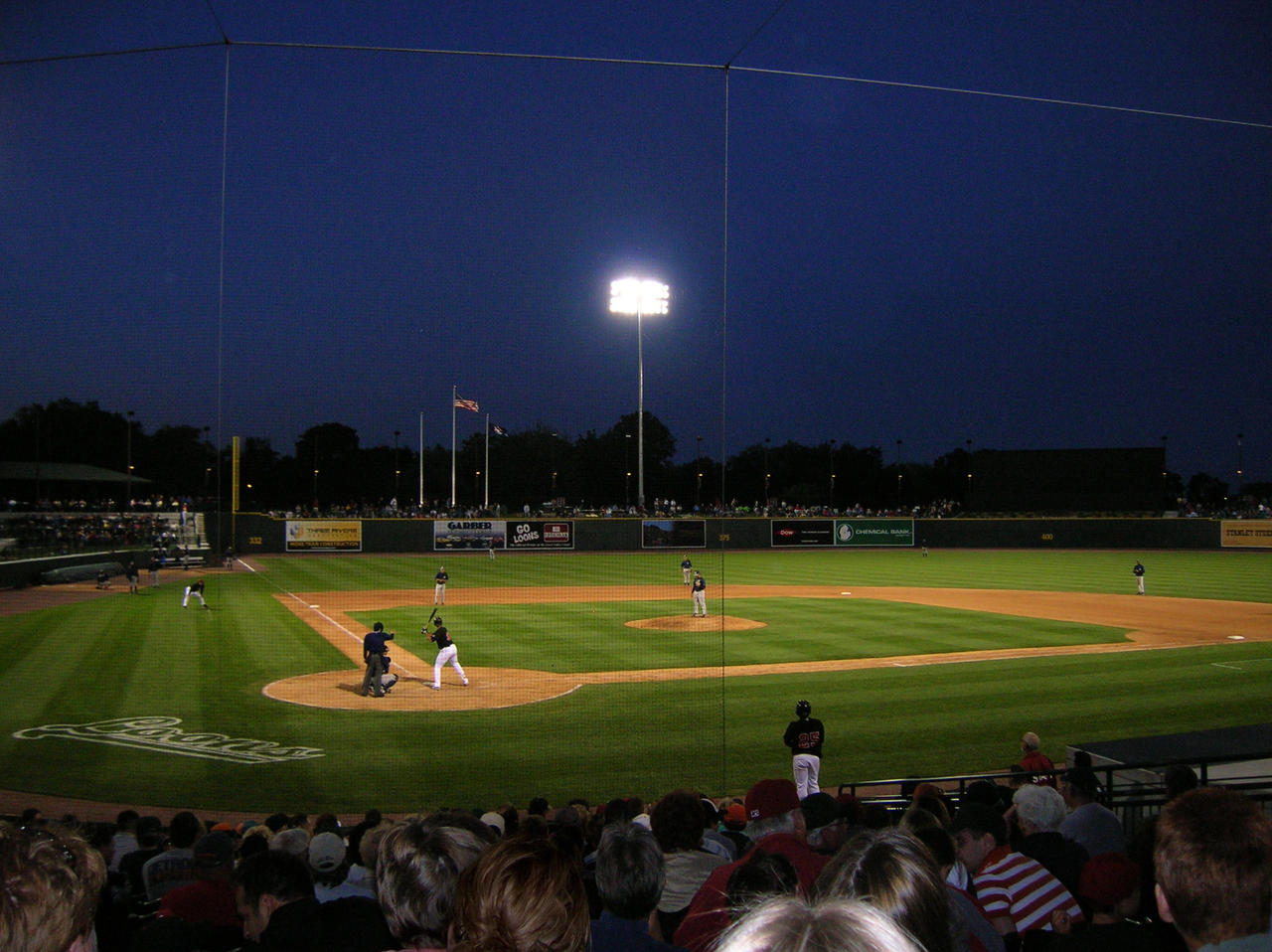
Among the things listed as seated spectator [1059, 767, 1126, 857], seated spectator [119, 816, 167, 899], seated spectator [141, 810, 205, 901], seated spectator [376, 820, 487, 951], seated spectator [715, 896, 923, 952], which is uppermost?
seated spectator [715, 896, 923, 952]

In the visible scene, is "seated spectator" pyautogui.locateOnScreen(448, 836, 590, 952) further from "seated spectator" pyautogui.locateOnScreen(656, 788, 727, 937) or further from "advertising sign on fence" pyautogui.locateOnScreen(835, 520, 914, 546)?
"advertising sign on fence" pyautogui.locateOnScreen(835, 520, 914, 546)

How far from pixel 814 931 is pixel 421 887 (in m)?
1.87

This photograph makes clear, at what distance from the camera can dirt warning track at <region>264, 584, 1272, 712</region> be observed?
50.2 ft

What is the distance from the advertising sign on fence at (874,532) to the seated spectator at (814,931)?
55.4 m

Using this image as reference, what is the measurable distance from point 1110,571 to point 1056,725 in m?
29.9

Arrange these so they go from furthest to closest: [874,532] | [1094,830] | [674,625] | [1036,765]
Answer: [874,532]
[674,625]
[1036,765]
[1094,830]

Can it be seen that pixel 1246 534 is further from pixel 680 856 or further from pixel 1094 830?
pixel 680 856

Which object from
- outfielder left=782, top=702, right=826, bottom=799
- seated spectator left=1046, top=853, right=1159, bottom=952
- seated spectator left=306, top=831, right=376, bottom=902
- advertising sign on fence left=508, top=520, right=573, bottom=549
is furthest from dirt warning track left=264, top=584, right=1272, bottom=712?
advertising sign on fence left=508, top=520, right=573, bottom=549

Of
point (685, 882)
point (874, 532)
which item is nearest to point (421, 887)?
point (685, 882)

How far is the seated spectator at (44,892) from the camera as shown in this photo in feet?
5.64

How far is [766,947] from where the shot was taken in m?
1.14

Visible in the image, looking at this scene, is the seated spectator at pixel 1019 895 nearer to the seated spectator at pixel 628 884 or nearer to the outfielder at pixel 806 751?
the seated spectator at pixel 628 884

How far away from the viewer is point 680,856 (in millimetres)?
4145

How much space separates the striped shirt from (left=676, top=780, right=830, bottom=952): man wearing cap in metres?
0.73
